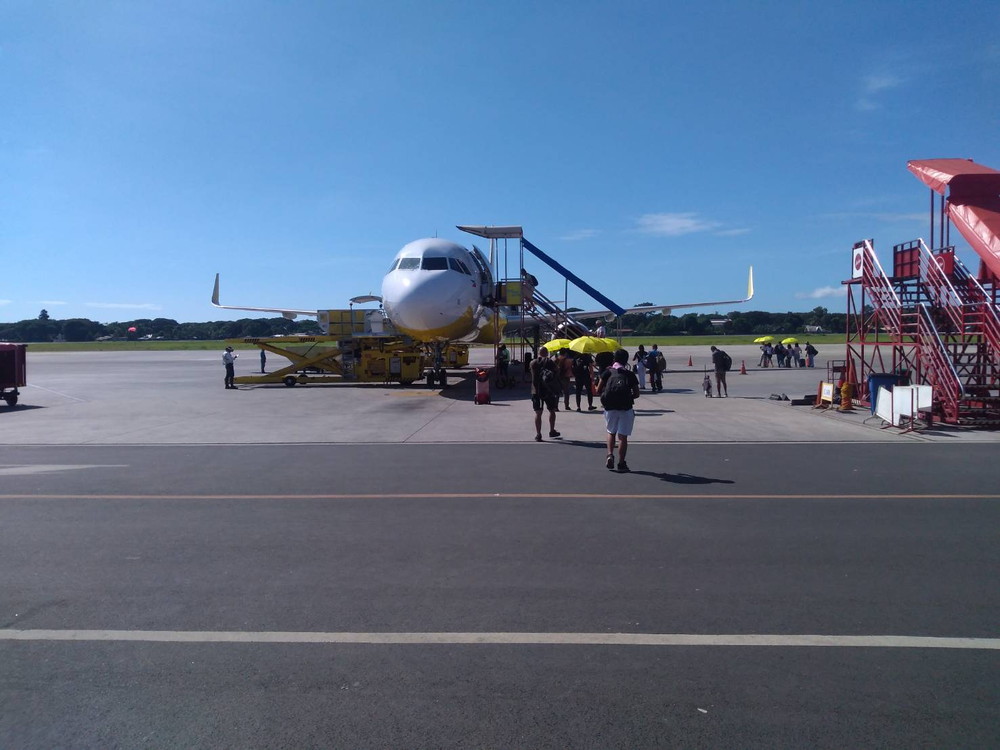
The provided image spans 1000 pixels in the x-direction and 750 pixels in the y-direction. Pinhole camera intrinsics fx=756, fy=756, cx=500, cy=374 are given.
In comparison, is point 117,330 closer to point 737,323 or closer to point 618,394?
point 737,323

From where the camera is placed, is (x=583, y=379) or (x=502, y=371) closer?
(x=583, y=379)

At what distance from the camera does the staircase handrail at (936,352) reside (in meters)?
14.0

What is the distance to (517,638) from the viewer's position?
15.1ft

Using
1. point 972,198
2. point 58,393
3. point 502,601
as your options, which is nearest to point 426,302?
point 972,198

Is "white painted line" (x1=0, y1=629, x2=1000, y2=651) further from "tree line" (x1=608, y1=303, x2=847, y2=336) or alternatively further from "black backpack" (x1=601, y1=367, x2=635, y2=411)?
"tree line" (x1=608, y1=303, x2=847, y2=336)

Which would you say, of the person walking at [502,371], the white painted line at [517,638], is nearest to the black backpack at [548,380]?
the white painted line at [517,638]

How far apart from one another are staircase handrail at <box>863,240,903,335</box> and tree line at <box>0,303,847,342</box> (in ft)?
304

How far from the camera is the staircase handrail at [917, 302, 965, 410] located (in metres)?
14.0

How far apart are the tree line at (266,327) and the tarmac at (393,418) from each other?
84.4 meters

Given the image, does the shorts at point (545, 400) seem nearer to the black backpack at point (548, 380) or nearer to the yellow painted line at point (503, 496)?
the black backpack at point (548, 380)

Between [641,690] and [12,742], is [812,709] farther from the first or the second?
[12,742]

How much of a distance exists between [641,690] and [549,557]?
2.32m

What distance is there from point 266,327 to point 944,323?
10508 cm

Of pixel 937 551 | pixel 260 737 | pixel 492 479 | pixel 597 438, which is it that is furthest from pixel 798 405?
pixel 260 737
